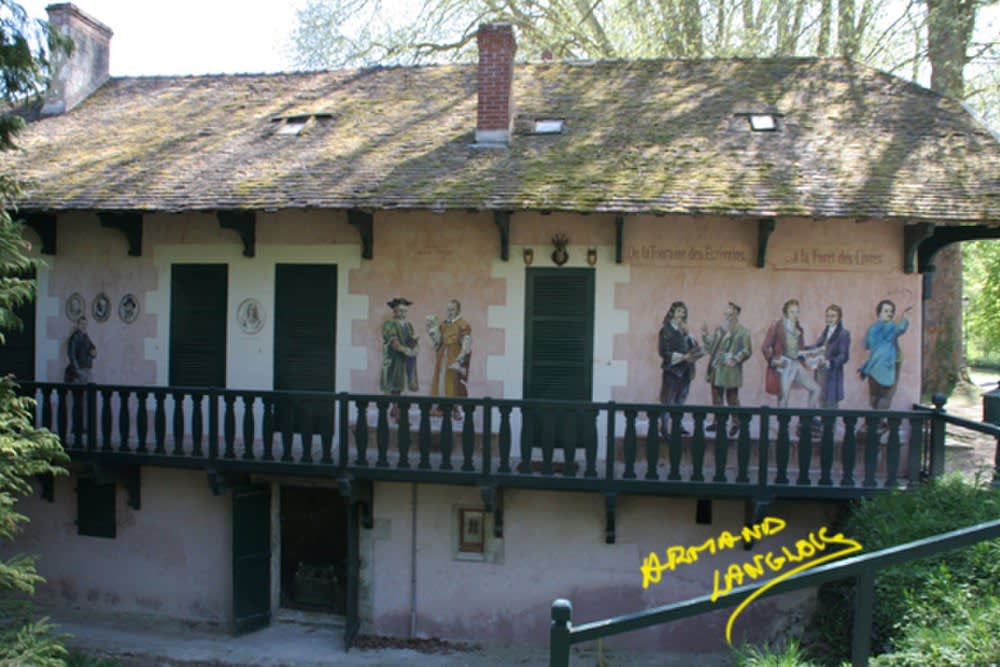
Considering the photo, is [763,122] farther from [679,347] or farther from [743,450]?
[743,450]

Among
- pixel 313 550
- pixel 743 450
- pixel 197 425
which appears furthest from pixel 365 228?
pixel 743 450

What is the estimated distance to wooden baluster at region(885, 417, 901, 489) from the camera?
9148mm

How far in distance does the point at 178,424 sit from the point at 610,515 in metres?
5.53

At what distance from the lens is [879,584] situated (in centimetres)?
657

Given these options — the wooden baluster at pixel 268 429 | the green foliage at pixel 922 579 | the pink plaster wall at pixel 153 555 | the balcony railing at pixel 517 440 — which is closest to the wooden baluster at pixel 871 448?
the balcony railing at pixel 517 440

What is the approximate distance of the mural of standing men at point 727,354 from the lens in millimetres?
10430

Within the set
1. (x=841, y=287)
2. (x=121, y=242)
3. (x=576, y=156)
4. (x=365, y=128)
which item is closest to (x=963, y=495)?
(x=841, y=287)

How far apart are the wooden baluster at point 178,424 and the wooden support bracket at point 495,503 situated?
3.87 meters

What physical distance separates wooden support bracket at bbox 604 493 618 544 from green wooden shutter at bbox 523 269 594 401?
1.46 m

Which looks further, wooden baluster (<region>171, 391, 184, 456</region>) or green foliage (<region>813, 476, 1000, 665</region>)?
wooden baluster (<region>171, 391, 184, 456</region>)

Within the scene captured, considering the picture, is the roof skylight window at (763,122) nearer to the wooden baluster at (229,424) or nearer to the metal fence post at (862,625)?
the wooden baluster at (229,424)

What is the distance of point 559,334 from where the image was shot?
35.1ft

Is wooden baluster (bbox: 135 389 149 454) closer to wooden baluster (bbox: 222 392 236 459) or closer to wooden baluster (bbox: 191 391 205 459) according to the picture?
wooden baluster (bbox: 191 391 205 459)
